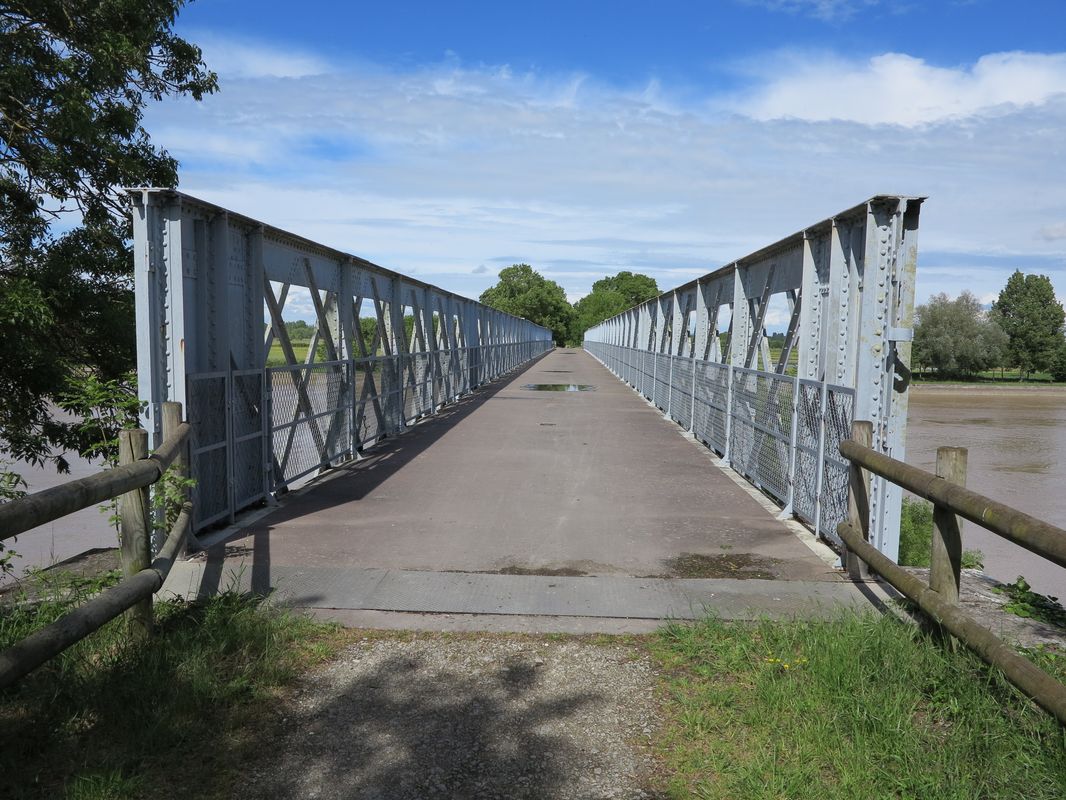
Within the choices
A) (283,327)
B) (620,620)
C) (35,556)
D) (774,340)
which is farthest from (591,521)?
(35,556)

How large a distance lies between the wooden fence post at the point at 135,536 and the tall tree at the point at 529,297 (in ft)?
400

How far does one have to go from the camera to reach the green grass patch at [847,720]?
297cm

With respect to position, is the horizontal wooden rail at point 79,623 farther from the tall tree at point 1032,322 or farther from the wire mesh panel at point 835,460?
the tall tree at point 1032,322

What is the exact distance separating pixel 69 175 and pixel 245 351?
401 cm

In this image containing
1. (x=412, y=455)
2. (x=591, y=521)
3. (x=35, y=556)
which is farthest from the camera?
(x=412, y=455)

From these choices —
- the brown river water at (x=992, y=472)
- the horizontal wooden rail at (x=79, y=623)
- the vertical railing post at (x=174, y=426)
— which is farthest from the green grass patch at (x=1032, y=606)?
the vertical railing post at (x=174, y=426)

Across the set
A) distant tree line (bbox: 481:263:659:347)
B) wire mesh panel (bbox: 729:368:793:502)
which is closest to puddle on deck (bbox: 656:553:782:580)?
wire mesh panel (bbox: 729:368:793:502)

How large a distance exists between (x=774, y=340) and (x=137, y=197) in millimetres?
8267

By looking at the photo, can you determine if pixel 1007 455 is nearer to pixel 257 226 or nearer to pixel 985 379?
pixel 257 226

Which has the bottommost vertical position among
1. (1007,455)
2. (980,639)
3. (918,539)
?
(1007,455)

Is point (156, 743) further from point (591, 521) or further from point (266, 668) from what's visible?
point (591, 521)

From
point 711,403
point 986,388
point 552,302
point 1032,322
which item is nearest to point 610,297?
point 552,302

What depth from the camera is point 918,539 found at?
1053 centimetres

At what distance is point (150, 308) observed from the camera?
5.77m
